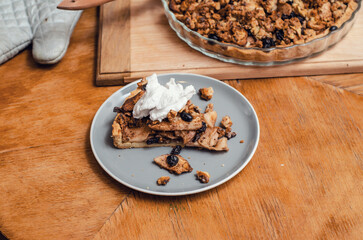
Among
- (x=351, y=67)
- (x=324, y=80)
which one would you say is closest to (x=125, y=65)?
(x=324, y=80)

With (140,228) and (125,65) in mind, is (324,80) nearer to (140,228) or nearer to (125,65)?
(125,65)

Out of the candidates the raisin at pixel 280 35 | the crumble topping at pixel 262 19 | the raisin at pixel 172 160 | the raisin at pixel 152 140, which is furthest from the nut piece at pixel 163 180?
the raisin at pixel 280 35

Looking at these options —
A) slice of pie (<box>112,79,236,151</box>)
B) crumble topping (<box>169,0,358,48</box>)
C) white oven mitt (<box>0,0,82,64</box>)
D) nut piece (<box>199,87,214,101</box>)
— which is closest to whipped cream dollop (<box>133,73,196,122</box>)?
slice of pie (<box>112,79,236,151</box>)

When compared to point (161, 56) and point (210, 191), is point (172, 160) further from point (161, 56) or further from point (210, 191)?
point (161, 56)

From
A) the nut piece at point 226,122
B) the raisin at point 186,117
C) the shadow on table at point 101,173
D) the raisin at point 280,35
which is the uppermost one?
the raisin at point 280,35

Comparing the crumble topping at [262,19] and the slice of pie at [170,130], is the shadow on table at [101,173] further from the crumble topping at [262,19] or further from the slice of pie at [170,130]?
the crumble topping at [262,19]

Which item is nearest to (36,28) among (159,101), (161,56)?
(161,56)
